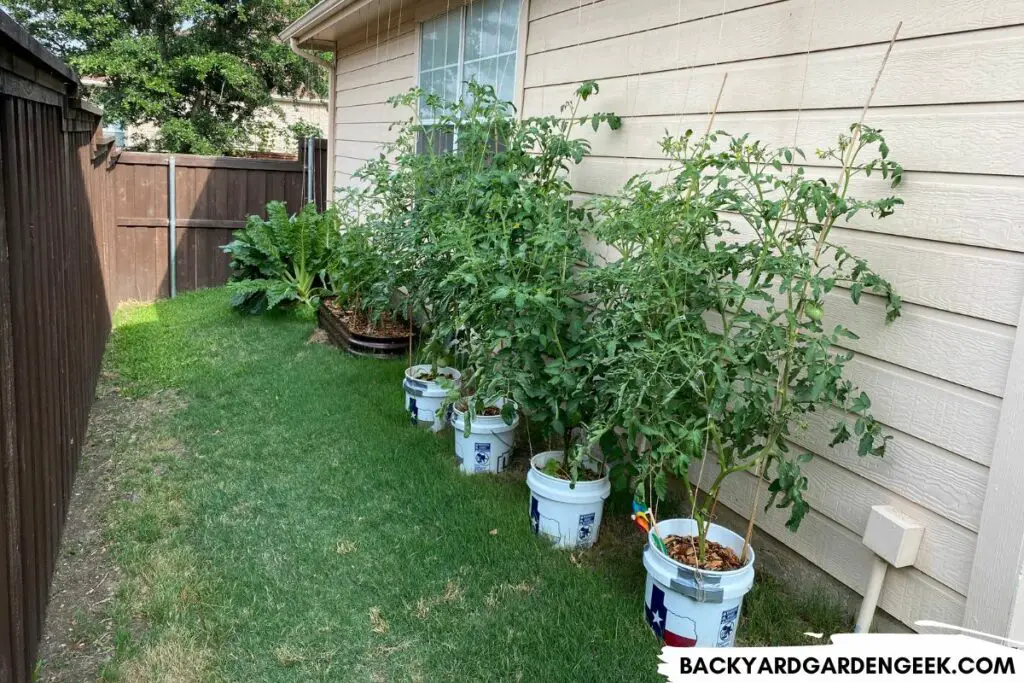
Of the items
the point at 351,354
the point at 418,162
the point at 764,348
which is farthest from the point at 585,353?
the point at 351,354

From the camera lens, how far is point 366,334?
5996mm

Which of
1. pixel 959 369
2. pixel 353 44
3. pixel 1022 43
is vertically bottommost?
pixel 959 369

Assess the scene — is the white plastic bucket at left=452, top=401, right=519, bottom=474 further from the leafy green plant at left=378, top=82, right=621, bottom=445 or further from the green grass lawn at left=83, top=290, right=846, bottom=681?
the leafy green plant at left=378, top=82, right=621, bottom=445

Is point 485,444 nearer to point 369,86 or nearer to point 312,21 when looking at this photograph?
point 369,86

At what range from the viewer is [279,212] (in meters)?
7.85

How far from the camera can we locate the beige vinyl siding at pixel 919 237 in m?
2.18

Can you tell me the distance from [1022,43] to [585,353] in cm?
173

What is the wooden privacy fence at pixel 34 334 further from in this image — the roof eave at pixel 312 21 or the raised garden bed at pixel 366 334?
the roof eave at pixel 312 21

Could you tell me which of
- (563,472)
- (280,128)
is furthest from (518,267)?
(280,128)

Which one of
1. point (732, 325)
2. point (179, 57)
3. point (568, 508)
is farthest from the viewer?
point (179, 57)

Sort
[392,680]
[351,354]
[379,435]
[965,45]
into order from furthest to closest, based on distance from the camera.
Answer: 1. [351,354]
2. [379,435]
3. [392,680]
4. [965,45]

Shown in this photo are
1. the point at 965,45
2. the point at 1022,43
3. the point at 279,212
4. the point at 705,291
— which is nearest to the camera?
the point at 1022,43

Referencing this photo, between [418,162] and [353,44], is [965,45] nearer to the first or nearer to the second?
[418,162]

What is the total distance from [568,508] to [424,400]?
5.33 ft
